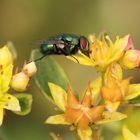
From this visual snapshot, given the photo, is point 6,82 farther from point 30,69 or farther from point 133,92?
point 133,92

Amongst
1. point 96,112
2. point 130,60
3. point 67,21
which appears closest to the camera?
point 96,112

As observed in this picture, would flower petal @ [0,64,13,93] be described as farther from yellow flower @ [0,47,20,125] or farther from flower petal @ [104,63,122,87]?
flower petal @ [104,63,122,87]

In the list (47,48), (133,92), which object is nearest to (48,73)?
(47,48)

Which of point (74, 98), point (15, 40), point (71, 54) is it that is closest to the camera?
point (74, 98)

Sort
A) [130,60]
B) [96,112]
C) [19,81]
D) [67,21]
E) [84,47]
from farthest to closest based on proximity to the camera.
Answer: [67,21] < [84,47] < [130,60] < [19,81] < [96,112]

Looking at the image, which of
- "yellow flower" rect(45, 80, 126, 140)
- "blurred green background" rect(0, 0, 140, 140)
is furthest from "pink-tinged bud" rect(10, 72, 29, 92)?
"blurred green background" rect(0, 0, 140, 140)

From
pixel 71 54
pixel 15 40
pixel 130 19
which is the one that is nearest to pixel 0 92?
pixel 71 54

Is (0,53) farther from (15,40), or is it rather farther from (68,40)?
(15,40)
